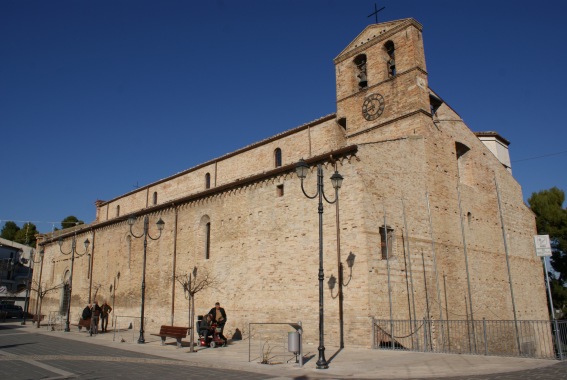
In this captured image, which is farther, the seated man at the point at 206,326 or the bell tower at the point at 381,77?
the bell tower at the point at 381,77

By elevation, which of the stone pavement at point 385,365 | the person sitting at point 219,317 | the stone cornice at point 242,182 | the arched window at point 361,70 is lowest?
the stone pavement at point 385,365

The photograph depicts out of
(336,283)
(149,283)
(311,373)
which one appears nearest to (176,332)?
(336,283)

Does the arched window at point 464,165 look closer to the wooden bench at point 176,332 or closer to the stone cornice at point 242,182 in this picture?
the stone cornice at point 242,182

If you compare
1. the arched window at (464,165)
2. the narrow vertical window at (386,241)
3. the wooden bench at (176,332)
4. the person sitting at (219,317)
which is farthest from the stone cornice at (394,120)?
the wooden bench at (176,332)

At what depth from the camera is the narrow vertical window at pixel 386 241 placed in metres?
15.5

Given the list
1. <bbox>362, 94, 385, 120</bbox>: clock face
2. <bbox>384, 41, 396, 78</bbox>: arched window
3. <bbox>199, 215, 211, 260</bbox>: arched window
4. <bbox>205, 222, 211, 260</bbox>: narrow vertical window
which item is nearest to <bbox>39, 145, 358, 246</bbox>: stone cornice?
<bbox>199, 215, 211, 260</bbox>: arched window

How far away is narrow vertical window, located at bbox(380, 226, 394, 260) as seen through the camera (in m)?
15.5

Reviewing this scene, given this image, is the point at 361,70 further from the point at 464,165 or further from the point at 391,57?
the point at 464,165

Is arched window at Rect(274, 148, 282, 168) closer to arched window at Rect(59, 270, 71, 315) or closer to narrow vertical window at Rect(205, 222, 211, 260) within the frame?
narrow vertical window at Rect(205, 222, 211, 260)

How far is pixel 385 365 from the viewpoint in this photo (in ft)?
34.9

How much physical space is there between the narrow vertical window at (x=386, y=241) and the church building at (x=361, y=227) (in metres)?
0.05

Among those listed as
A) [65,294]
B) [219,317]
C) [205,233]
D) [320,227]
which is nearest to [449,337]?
[320,227]

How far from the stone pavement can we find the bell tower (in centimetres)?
1082

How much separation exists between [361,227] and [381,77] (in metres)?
8.82
